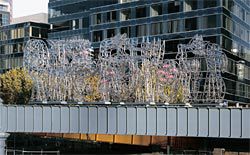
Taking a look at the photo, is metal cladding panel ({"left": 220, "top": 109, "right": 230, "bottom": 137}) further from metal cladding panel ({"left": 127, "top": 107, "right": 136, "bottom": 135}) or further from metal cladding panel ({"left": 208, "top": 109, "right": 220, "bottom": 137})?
metal cladding panel ({"left": 127, "top": 107, "right": 136, "bottom": 135})

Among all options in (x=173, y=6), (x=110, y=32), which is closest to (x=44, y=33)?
(x=110, y=32)

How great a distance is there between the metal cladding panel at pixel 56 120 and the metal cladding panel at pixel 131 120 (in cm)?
654

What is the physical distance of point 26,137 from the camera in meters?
79.7

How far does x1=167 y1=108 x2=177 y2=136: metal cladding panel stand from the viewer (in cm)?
3888

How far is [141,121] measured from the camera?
132ft

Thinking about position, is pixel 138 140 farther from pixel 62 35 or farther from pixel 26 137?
pixel 62 35

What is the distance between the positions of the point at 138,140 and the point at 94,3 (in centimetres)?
5087

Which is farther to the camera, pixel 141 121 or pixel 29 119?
pixel 29 119

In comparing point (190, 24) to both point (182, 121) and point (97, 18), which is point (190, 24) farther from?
point (182, 121)

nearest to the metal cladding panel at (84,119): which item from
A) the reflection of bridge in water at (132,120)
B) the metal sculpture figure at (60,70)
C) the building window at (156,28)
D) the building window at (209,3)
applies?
the reflection of bridge in water at (132,120)

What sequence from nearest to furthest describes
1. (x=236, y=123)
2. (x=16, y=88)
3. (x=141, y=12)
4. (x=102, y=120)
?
(x=236, y=123) < (x=102, y=120) < (x=16, y=88) < (x=141, y=12)

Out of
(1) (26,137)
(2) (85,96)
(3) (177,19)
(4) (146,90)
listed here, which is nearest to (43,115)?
(4) (146,90)

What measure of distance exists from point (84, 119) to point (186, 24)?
1960 inches

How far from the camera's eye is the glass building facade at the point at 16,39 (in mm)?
121312
